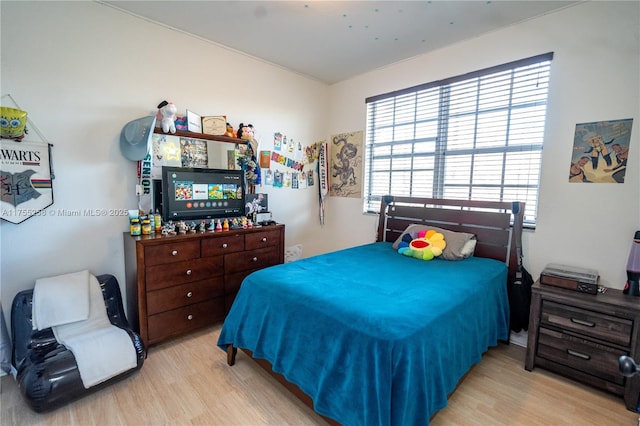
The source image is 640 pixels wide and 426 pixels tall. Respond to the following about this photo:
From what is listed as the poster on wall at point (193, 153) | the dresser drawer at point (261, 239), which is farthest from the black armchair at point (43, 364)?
the poster on wall at point (193, 153)

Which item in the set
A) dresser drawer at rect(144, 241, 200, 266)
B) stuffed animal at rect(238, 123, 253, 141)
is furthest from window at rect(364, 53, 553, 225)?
dresser drawer at rect(144, 241, 200, 266)

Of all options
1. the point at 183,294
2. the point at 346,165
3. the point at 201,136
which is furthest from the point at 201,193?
the point at 346,165

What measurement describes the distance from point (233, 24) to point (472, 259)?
9.48 ft

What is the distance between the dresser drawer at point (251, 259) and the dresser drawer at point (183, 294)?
5.8 inches

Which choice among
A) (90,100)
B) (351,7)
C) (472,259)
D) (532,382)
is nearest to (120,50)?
(90,100)

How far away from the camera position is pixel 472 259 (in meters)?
2.48

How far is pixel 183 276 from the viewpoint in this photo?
2359 millimetres

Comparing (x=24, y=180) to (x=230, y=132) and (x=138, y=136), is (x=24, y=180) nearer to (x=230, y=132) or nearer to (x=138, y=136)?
(x=138, y=136)

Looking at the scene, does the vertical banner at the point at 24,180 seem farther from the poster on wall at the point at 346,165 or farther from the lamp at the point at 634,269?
the lamp at the point at 634,269

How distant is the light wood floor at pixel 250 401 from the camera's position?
5.40 feet

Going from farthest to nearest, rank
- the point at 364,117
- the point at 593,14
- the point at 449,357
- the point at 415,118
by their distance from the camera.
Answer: the point at 364,117
the point at 415,118
the point at 593,14
the point at 449,357

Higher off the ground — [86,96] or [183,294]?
[86,96]

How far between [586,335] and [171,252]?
2.98 meters

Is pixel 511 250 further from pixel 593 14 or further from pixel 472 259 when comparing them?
pixel 593 14
